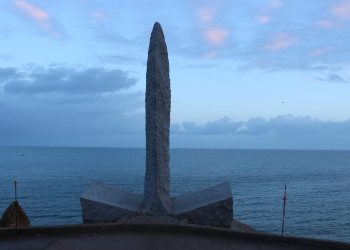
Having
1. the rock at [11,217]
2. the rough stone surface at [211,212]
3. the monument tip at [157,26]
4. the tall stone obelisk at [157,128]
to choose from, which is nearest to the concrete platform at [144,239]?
the rough stone surface at [211,212]

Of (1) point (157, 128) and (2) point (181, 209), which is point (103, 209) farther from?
(1) point (157, 128)

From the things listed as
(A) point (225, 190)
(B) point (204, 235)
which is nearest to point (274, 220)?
(A) point (225, 190)

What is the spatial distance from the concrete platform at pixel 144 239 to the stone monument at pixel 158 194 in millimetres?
1849

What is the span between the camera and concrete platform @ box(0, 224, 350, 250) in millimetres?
8742

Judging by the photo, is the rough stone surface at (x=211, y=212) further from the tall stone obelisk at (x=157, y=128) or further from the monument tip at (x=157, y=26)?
the monument tip at (x=157, y=26)

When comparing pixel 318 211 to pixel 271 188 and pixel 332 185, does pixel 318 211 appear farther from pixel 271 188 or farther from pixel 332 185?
pixel 332 185

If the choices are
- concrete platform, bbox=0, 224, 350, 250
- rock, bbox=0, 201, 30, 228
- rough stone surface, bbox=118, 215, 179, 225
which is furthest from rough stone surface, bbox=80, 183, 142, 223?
rock, bbox=0, 201, 30, 228

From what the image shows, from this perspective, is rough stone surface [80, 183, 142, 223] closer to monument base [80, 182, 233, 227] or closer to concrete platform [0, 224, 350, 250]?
monument base [80, 182, 233, 227]

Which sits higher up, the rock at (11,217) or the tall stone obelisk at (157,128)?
the tall stone obelisk at (157,128)

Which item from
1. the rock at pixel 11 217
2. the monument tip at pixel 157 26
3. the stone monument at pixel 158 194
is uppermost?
the monument tip at pixel 157 26

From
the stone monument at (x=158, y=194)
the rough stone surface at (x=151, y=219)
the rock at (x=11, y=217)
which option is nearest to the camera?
the rough stone surface at (x=151, y=219)

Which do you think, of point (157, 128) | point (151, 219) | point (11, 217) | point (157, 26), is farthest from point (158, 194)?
point (157, 26)

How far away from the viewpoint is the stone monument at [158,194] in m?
11.7

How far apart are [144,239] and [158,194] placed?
300cm
